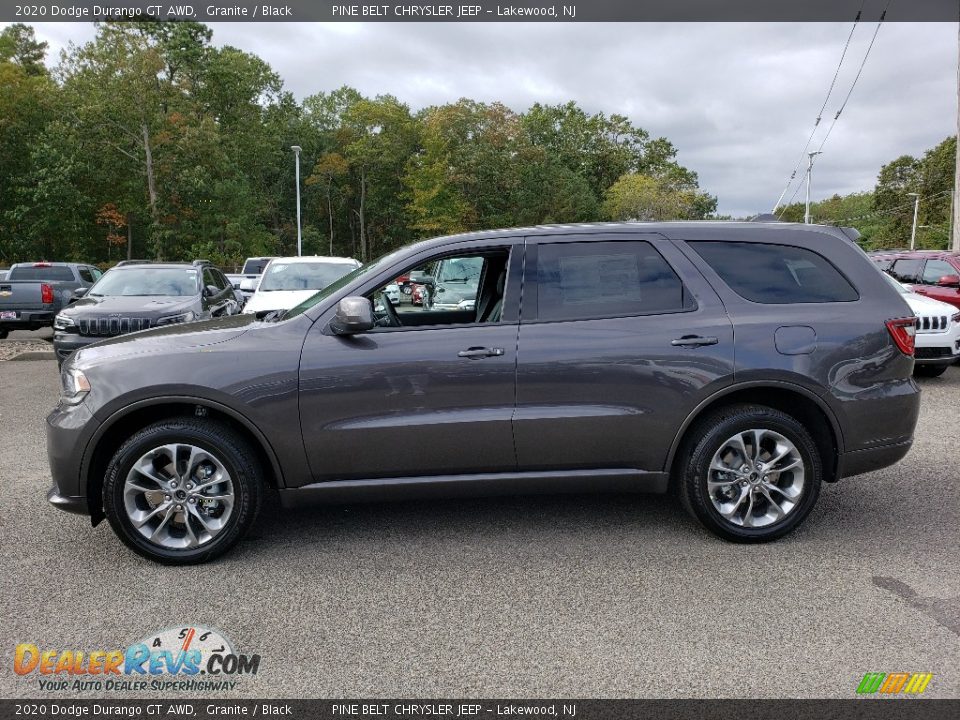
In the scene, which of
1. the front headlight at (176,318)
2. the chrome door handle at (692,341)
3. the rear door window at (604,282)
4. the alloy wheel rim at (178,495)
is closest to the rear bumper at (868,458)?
the chrome door handle at (692,341)

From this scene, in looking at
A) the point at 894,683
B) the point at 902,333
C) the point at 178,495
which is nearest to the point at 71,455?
the point at 178,495

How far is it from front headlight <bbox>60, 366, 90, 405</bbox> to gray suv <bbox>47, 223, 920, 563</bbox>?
1 cm

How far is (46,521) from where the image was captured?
4.80 metres

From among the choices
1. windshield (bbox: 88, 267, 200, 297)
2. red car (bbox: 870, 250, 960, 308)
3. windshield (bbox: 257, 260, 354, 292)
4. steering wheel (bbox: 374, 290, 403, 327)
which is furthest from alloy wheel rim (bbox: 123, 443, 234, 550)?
red car (bbox: 870, 250, 960, 308)

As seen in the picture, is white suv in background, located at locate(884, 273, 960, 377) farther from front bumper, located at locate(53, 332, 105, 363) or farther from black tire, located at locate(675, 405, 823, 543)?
front bumper, located at locate(53, 332, 105, 363)

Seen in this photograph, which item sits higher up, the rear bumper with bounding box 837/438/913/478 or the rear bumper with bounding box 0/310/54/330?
the rear bumper with bounding box 837/438/913/478

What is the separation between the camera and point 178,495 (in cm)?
407

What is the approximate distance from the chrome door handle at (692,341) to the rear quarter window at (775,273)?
1.24 feet

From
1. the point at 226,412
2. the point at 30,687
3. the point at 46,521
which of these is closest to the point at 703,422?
the point at 226,412

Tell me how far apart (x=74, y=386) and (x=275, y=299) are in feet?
26.0

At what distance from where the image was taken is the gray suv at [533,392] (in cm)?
406

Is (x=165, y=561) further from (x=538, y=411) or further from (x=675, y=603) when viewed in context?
(x=675, y=603)

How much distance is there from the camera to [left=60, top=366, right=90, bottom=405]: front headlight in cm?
408

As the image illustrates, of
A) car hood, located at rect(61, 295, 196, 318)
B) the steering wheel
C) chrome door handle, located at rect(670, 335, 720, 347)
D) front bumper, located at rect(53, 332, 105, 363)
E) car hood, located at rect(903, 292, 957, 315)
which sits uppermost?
the steering wheel
